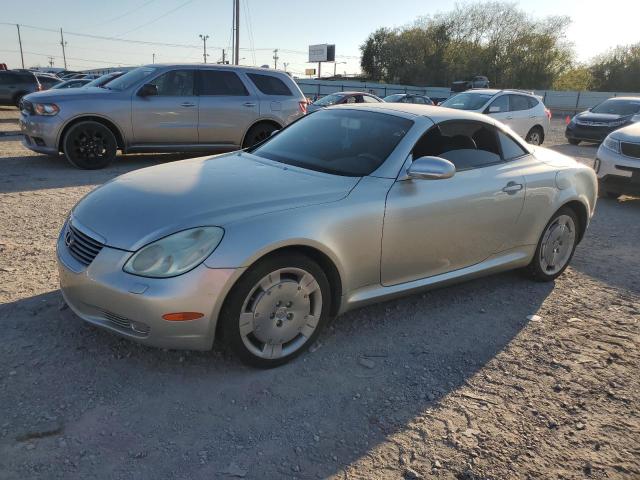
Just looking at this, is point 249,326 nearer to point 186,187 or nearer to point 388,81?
point 186,187

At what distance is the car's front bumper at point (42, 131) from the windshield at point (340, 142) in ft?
17.7

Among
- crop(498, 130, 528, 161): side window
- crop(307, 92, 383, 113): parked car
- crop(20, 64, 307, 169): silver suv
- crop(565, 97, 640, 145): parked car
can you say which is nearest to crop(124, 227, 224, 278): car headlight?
crop(498, 130, 528, 161): side window

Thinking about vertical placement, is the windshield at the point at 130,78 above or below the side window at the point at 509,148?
above

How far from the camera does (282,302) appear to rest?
3004 millimetres

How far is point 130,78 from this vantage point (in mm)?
8891

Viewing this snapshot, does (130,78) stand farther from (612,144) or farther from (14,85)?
(14,85)

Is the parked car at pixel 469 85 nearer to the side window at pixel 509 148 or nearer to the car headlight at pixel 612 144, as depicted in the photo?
the car headlight at pixel 612 144

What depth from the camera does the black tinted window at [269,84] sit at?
9797mm

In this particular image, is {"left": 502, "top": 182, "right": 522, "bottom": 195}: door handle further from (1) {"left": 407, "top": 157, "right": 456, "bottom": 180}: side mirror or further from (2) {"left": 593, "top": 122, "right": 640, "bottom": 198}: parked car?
(2) {"left": 593, "top": 122, "right": 640, "bottom": 198}: parked car

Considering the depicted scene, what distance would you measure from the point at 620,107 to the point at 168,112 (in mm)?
14581

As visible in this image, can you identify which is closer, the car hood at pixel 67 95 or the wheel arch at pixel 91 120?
the car hood at pixel 67 95

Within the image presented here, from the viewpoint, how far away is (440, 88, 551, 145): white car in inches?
512

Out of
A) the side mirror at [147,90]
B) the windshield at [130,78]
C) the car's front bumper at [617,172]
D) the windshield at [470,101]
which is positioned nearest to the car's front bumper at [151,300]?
the side mirror at [147,90]

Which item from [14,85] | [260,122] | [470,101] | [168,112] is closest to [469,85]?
[470,101]
